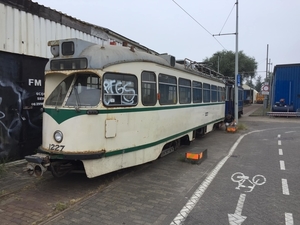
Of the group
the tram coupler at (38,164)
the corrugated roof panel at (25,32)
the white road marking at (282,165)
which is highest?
the corrugated roof panel at (25,32)

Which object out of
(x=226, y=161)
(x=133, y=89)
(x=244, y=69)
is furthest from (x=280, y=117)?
(x=244, y=69)

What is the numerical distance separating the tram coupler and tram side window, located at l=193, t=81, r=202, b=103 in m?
5.40

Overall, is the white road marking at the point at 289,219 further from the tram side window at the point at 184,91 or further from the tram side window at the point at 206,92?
the tram side window at the point at 206,92

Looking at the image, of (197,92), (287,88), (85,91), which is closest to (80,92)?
(85,91)

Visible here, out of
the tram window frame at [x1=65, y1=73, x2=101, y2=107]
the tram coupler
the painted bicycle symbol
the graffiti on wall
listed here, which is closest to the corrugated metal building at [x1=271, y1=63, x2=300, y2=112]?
the painted bicycle symbol

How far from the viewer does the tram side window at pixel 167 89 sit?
6.28 meters

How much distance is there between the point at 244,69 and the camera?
154ft

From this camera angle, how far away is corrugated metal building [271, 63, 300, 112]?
71.3ft

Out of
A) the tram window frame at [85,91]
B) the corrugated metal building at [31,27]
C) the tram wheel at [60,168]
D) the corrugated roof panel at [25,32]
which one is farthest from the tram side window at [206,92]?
the tram wheel at [60,168]

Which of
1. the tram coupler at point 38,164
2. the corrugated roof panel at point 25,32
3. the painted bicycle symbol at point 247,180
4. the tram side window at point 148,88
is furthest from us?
the corrugated roof panel at point 25,32

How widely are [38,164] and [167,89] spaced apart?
3506 mm

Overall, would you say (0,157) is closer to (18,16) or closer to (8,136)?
(8,136)

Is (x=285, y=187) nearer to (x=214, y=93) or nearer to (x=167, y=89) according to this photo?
(x=167, y=89)

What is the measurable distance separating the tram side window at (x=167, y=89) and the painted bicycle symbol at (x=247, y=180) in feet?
7.79
